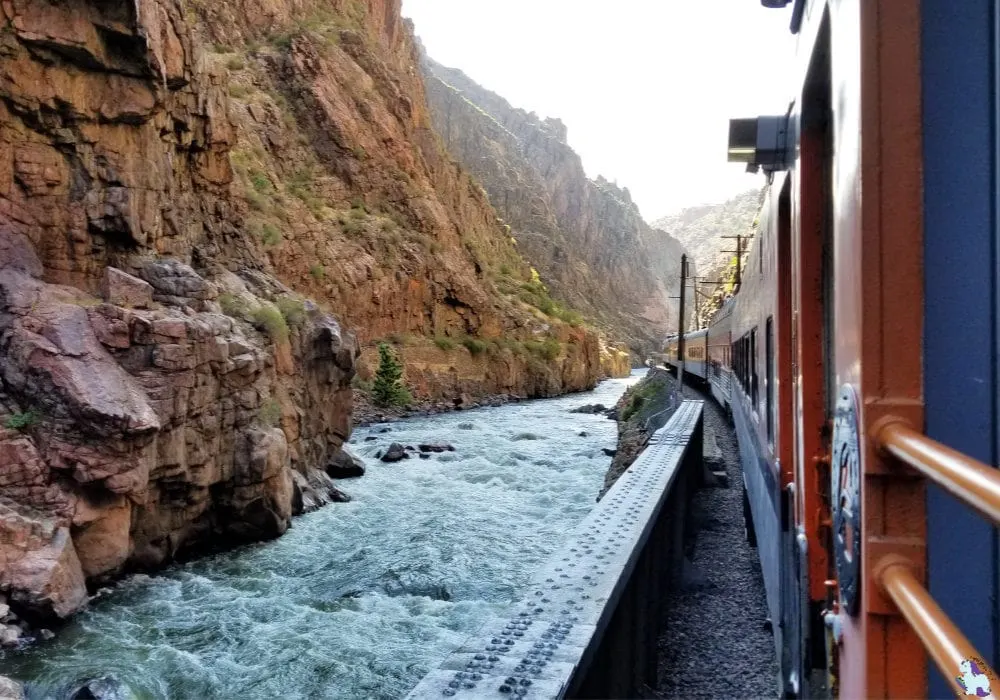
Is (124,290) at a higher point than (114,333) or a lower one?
A: higher

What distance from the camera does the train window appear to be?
4505 millimetres

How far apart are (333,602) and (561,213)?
12508 centimetres

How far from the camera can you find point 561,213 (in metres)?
130

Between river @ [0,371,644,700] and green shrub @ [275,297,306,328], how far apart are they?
13.2ft

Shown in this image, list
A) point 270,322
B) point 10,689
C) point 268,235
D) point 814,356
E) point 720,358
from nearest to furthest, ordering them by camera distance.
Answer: point 814,356 < point 10,689 < point 270,322 < point 720,358 < point 268,235

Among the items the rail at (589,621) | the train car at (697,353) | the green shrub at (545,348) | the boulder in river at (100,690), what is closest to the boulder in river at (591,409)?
the train car at (697,353)

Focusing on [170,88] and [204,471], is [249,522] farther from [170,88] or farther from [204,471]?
[170,88]

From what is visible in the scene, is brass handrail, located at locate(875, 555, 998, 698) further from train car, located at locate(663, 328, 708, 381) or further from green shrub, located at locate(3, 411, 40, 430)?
train car, located at locate(663, 328, 708, 381)

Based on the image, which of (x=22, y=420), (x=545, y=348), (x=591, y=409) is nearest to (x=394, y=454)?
(x=22, y=420)

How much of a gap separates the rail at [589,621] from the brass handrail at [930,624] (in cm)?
154

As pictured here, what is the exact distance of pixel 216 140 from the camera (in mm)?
14516

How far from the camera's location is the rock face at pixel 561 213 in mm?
97062

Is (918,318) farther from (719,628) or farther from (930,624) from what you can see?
(719,628)

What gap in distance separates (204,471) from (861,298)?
10.9m
